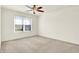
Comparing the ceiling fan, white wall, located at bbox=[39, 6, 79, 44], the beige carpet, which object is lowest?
the beige carpet

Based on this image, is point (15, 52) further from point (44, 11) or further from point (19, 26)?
point (44, 11)

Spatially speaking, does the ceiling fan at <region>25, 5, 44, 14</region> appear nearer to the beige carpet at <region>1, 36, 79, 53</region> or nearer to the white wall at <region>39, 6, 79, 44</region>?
the white wall at <region>39, 6, 79, 44</region>

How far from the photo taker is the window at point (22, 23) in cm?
127

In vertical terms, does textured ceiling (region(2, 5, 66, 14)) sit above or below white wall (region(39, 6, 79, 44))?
above

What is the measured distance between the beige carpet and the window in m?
0.18

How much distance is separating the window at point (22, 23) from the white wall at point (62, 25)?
212 millimetres

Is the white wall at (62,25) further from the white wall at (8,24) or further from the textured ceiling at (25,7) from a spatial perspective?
the white wall at (8,24)

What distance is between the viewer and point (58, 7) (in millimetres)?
1245

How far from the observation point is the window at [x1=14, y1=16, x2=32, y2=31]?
127cm

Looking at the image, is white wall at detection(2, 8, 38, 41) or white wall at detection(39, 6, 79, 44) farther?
white wall at detection(39, 6, 79, 44)

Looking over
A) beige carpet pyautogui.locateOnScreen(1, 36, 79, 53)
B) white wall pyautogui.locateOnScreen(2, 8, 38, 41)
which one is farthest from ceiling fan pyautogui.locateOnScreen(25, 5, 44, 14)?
beige carpet pyautogui.locateOnScreen(1, 36, 79, 53)

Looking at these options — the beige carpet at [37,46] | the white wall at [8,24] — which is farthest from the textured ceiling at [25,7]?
the beige carpet at [37,46]

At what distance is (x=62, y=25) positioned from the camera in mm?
1386
